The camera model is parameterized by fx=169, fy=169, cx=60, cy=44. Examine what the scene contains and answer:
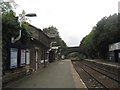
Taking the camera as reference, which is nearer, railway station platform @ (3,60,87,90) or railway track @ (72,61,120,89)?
railway station platform @ (3,60,87,90)

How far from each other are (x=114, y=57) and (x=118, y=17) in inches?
338

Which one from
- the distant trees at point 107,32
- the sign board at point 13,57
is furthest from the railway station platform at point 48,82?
the distant trees at point 107,32

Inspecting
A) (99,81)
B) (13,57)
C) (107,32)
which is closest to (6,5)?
(13,57)

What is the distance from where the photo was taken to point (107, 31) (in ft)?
127

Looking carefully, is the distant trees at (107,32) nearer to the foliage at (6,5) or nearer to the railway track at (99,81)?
the railway track at (99,81)

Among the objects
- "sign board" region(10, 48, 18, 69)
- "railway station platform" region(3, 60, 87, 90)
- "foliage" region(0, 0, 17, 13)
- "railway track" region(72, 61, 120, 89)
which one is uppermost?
"foliage" region(0, 0, 17, 13)

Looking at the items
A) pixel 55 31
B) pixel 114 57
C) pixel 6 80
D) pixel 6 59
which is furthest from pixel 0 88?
pixel 55 31

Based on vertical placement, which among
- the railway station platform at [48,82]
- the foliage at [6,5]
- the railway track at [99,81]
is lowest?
the railway track at [99,81]

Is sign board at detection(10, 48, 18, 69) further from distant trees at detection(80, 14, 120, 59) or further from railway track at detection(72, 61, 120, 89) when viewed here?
distant trees at detection(80, 14, 120, 59)

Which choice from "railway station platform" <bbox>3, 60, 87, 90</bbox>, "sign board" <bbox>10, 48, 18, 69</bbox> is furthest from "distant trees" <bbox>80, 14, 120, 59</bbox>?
"sign board" <bbox>10, 48, 18, 69</bbox>

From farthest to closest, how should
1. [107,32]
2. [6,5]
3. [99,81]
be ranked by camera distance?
[107,32], [99,81], [6,5]

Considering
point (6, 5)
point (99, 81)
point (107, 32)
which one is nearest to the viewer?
point (6, 5)

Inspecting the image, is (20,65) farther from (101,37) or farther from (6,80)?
(101,37)

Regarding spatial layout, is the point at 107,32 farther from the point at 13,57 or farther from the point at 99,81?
the point at 13,57
